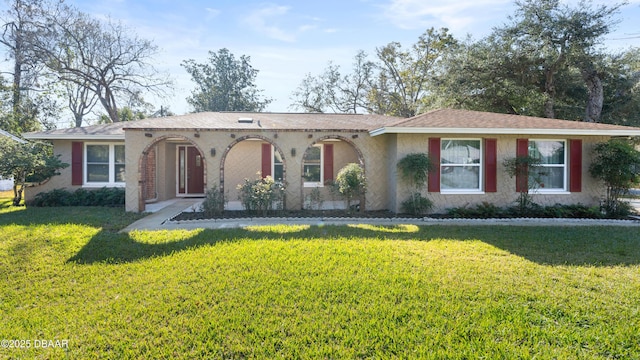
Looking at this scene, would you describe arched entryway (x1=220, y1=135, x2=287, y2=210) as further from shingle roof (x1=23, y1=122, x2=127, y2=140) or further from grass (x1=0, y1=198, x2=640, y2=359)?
grass (x1=0, y1=198, x2=640, y2=359)

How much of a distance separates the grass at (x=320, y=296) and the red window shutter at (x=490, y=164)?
3517mm

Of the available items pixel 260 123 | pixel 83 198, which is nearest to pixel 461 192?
pixel 260 123

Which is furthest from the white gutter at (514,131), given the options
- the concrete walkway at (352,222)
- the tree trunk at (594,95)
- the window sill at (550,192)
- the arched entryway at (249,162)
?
the tree trunk at (594,95)

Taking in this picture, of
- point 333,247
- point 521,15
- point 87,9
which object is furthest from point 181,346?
point 87,9

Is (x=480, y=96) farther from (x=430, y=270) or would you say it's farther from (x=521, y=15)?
(x=430, y=270)

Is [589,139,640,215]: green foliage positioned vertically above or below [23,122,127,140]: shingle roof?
below

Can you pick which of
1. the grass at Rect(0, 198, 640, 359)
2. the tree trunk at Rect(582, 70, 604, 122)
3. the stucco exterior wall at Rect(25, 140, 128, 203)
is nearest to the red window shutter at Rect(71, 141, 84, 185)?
the stucco exterior wall at Rect(25, 140, 128, 203)

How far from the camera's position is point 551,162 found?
1075 centimetres

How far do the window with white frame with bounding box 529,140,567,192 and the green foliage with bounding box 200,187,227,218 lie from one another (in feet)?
34.5

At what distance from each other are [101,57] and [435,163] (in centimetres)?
2651

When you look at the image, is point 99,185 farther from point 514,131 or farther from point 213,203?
point 514,131

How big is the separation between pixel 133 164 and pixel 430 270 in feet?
32.5

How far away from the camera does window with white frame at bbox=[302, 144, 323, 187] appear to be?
13.9m

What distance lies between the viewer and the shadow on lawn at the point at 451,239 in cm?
587
